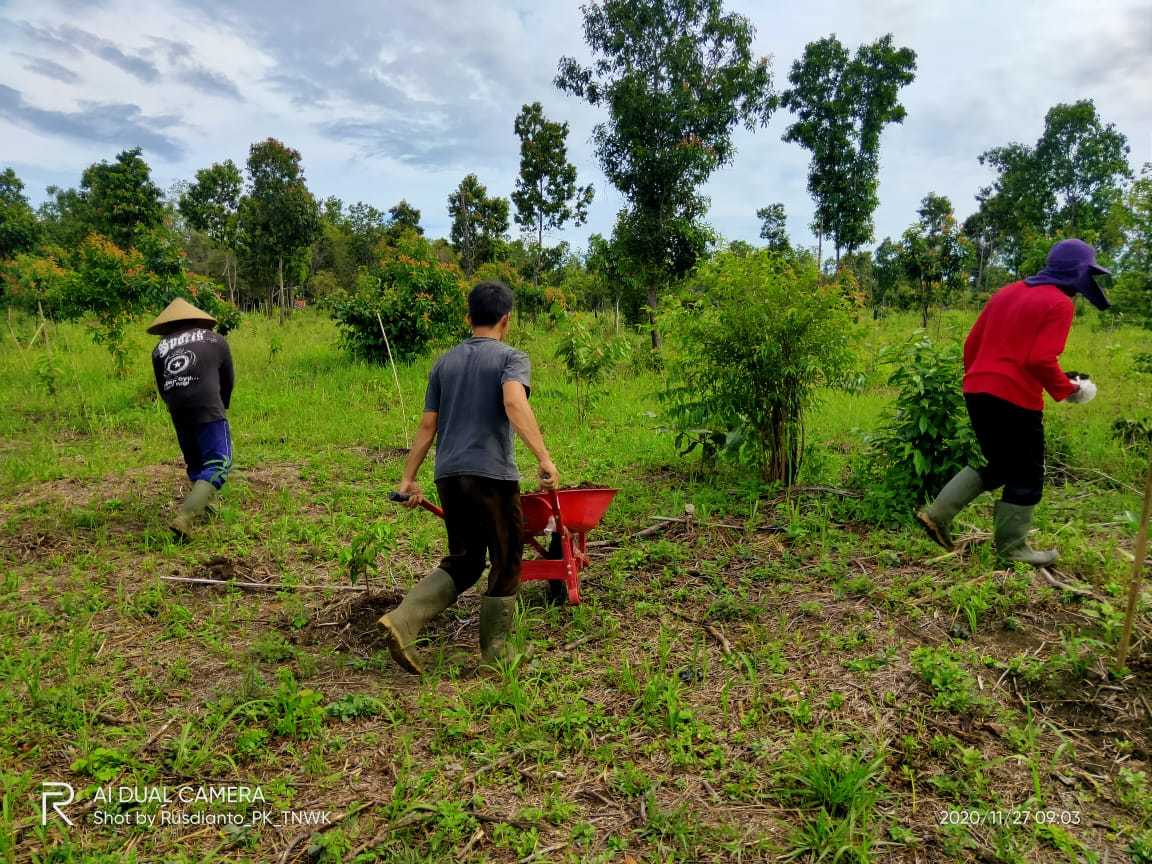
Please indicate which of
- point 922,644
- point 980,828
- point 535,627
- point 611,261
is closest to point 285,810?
point 535,627

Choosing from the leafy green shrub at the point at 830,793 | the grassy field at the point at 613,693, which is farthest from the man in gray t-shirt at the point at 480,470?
the leafy green shrub at the point at 830,793

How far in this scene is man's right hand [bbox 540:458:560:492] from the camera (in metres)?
3.10

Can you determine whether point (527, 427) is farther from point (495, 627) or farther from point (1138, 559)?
point (1138, 559)

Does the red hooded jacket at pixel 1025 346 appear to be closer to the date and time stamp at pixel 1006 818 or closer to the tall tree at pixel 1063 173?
the date and time stamp at pixel 1006 818

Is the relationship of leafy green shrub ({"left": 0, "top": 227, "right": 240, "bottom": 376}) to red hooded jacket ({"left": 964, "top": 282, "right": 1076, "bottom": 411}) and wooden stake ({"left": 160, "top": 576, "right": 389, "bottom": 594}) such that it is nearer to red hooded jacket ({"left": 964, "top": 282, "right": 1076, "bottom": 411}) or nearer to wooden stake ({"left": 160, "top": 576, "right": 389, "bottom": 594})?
wooden stake ({"left": 160, "top": 576, "right": 389, "bottom": 594})

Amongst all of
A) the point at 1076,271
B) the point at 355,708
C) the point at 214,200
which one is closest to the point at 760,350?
the point at 1076,271

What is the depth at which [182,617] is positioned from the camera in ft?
12.3

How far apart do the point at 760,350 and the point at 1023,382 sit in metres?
1.74

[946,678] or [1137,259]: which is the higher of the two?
[1137,259]

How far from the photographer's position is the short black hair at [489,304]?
3.25 metres

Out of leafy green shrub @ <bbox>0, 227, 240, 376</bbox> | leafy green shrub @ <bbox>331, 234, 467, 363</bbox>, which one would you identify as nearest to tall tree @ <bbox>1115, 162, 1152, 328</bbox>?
leafy green shrub @ <bbox>331, 234, 467, 363</bbox>

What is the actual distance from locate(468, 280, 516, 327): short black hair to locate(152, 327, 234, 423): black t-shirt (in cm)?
291

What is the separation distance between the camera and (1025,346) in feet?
12.5

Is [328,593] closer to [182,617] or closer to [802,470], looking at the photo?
[182,617]
